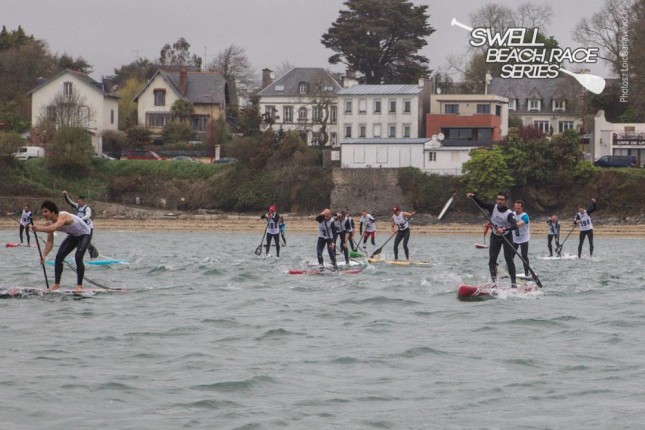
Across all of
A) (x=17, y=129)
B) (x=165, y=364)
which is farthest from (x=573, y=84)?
(x=165, y=364)

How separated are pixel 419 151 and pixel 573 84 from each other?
89.6 ft

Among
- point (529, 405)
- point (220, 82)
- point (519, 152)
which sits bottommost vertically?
point (529, 405)

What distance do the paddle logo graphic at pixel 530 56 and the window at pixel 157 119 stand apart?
24.5 meters

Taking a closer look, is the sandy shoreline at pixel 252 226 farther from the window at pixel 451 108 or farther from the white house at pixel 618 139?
the window at pixel 451 108

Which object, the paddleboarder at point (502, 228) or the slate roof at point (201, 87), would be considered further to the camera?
the slate roof at point (201, 87)

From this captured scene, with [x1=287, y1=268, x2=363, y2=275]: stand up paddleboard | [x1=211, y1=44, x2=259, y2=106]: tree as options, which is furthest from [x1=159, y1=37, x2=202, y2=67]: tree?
[x1=287, y1=268, x2=363, y2=275]: stand up paddleboard

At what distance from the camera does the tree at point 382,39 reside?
103000 mm

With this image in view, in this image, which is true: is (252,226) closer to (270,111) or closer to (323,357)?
(270,111)

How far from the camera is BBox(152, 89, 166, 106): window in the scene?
99.4 metres

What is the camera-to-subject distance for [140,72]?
436ft

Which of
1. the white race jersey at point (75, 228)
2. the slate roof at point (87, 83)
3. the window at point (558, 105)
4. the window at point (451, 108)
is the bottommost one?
the white race jersey at point (75, 228)

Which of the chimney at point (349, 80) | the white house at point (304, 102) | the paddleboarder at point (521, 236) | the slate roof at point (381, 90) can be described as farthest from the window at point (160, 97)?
the paddleboarder at point (521, 236)

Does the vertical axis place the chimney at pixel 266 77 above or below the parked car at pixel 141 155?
above

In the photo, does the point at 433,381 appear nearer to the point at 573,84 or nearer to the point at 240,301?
the point at 240,301
